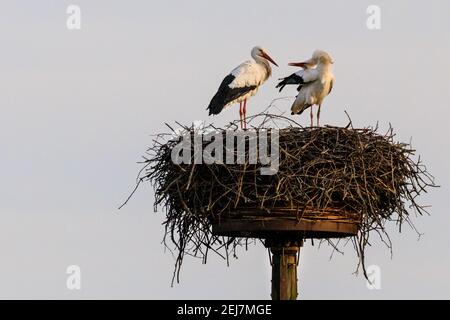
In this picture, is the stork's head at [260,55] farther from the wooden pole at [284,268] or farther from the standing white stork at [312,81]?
the wooden pole at [284,268]

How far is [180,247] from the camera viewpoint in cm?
1051

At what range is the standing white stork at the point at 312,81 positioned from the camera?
12.9 m

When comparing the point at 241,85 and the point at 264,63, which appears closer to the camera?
the point at 241,85

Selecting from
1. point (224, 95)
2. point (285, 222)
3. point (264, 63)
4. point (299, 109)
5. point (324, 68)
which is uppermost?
point (264, 63)

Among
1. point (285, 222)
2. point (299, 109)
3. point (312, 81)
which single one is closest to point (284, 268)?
point (285, 222)

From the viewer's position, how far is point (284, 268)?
10508 mm

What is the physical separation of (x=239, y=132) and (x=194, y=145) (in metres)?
0.38

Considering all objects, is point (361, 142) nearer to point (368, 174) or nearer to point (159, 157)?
point (368, 174)

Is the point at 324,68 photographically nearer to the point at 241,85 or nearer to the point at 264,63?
the point at 241,85

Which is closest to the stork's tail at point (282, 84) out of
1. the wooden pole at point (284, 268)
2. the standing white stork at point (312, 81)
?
the standing white stork at point (312, 81)

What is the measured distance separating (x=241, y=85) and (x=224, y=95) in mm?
227
